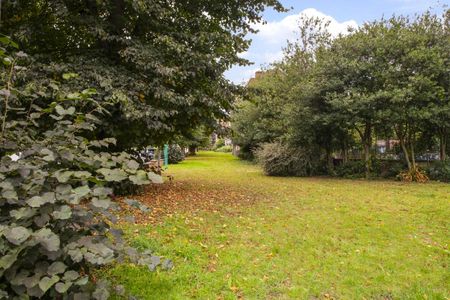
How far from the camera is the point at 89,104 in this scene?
251 inches

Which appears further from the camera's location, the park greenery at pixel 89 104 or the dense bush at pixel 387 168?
the dense bush at pixel 387 168

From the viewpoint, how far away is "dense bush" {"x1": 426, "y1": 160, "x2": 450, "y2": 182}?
13.2 meters

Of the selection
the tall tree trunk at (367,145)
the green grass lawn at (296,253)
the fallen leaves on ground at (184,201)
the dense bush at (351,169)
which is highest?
the tall tree trunk at (367,145)

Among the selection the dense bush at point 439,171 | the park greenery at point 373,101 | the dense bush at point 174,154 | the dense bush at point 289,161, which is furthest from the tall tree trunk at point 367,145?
the dense bush at point 174,154

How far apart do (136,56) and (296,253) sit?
4739mm

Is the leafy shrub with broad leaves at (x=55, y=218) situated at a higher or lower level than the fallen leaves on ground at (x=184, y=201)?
higher

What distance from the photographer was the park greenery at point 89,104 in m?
2.01

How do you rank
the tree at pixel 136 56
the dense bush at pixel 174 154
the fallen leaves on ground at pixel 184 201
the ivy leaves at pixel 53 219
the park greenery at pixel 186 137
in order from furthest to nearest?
the dense bush at pixel 174 154 → the tree at pixel 136 56 → the fallen leaves on ground at pixel 184 201 → the park greenery at pixel 186 137 → the ivy leaves at pixel 53 219

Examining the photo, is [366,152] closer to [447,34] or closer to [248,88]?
[447,34]

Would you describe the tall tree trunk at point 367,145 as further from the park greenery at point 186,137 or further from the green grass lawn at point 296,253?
the green grass lawn at point 296,253

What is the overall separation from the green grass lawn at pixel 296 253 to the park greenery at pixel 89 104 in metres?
0.91

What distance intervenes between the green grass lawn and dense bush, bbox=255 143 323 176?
24.0ft

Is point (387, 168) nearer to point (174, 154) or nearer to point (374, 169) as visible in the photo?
point (374, 169)

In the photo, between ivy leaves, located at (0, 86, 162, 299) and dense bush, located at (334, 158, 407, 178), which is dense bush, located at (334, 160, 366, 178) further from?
ivy leaves, located at (0, 86, 162, 299)
